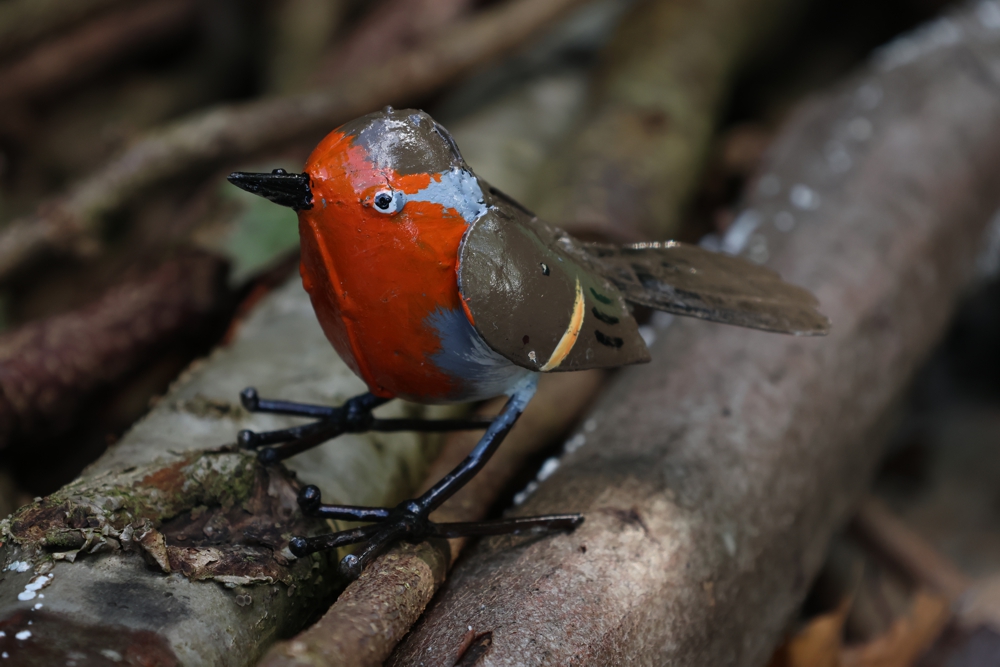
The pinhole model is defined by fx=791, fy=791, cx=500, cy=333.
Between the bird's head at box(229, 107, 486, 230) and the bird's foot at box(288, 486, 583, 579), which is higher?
the bird's head at box(229, 107, 486, 230)

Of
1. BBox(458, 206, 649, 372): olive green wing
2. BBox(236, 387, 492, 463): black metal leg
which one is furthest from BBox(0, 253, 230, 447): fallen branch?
BBox(458, 206, 649, 372): olive green wing

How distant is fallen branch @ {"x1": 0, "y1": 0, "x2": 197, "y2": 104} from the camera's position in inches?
88.0

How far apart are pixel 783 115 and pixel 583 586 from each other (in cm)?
198

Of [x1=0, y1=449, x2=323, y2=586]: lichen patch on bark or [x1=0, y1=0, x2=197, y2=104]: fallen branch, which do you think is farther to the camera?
[x1=0, y1=0, x2=197, y2=104]: fallen branch

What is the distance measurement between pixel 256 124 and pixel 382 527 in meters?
1.34

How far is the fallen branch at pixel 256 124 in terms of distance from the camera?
1.76m

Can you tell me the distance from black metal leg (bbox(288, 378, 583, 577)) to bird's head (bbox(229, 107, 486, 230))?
266 millimetres

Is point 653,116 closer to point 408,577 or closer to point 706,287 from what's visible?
point 706,287

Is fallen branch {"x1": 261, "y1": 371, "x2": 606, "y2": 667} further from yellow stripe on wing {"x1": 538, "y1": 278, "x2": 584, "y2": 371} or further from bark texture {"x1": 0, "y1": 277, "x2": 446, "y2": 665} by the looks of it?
yellow stripe on wing {"x1": 538, "y1": 278, "x2": 584, "y2": 371}

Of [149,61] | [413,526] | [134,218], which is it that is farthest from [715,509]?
[149,61]

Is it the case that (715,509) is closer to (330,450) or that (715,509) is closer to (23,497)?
(330,450)

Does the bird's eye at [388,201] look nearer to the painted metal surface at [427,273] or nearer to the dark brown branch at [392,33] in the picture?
the painted metal surface at [427,273]

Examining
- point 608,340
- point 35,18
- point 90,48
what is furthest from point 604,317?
point 90,48

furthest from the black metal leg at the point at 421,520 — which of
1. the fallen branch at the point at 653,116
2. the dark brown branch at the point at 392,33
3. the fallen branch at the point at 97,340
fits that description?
the dark brown branch at the point at 392,33
